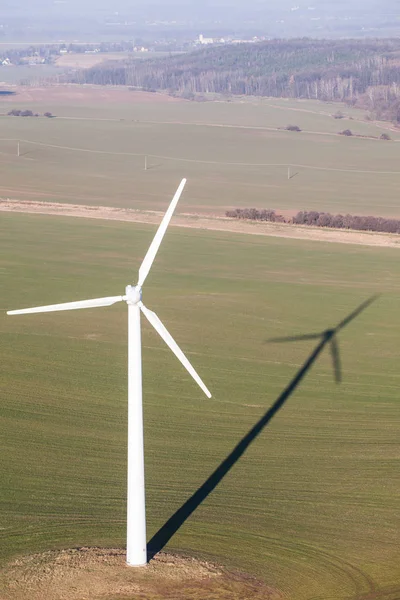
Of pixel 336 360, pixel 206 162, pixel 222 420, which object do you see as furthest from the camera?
pixel 206 162

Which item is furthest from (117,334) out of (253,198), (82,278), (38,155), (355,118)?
(355,118)

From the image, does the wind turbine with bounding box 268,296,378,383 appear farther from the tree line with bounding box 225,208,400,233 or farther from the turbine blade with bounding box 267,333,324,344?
the tree line with bounding box 225,208,400,233

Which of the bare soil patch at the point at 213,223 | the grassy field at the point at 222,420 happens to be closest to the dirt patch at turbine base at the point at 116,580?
the grassy field at the point at 222,420

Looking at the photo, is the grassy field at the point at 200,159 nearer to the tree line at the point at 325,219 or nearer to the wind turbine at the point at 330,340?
the tree line at the point at 325,219

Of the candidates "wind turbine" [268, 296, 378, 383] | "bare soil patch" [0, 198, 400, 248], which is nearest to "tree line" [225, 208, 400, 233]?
"bare soil patch" [0, 198, 400, 248]

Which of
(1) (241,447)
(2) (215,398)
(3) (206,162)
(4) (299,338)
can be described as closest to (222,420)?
(2) (215,398)

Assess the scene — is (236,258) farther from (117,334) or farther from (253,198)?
(253,198)

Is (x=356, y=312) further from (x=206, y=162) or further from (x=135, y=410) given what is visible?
(x=206, y=162)
